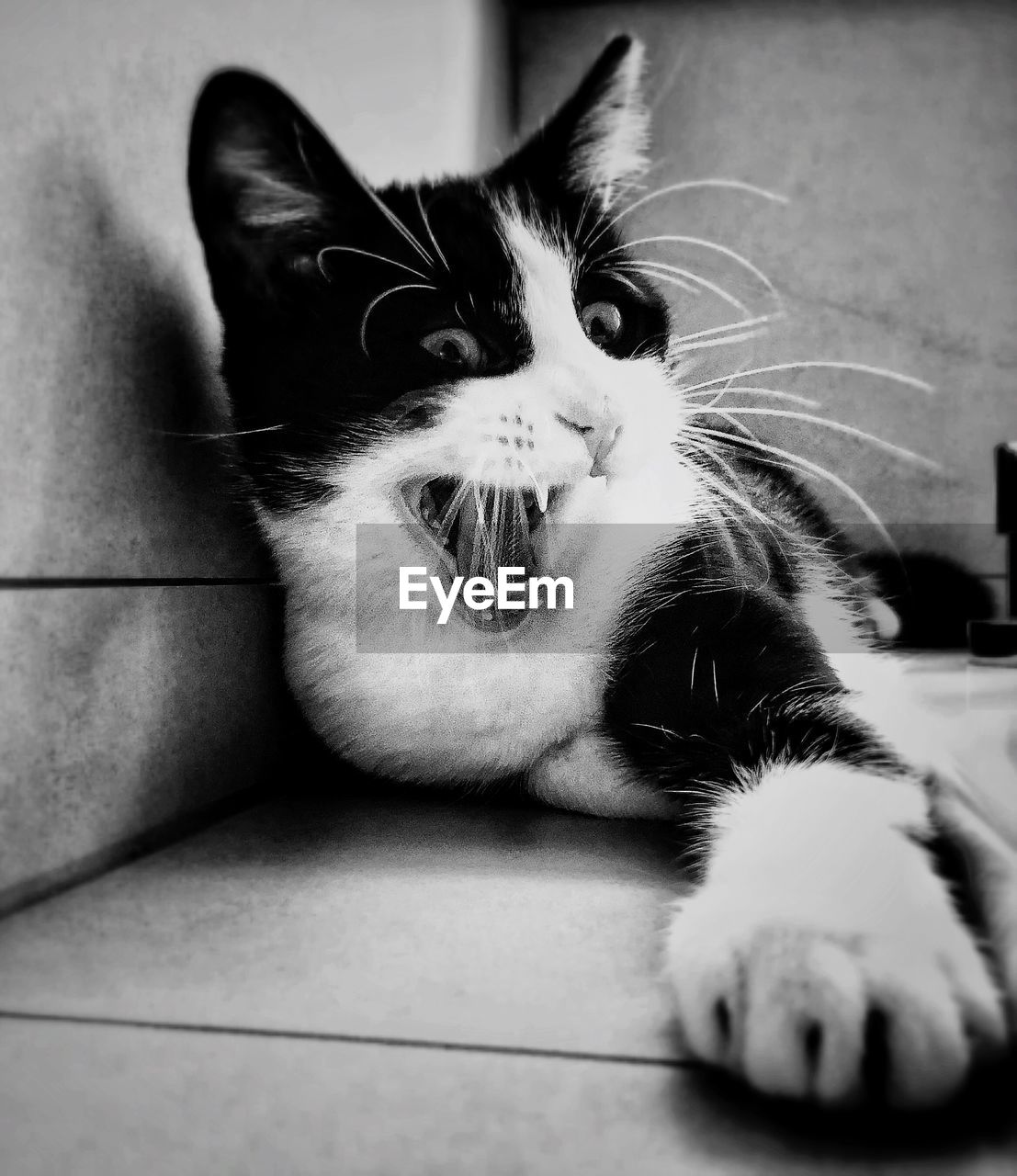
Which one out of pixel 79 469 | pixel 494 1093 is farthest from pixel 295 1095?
pixel 79 469

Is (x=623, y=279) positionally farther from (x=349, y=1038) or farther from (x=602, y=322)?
(x=349, y=1038)

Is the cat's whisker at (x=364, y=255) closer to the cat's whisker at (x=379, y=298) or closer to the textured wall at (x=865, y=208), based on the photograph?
the cat's whisker at (x=379, y=298)

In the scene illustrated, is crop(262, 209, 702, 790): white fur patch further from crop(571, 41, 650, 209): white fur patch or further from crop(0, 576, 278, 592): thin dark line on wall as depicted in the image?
crop(571, 41, 650, 209): white fur patch

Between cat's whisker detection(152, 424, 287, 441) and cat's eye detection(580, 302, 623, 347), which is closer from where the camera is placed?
cat's whisker detection(152, 424, 287, 441)

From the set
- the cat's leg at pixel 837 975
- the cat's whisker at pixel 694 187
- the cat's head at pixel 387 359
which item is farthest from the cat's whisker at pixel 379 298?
the cat's leg at pixel 837 975

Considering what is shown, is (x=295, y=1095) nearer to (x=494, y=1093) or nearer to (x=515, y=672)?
(x=494, y=1093)

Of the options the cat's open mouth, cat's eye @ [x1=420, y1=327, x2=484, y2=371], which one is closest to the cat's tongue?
the cat's open mouth

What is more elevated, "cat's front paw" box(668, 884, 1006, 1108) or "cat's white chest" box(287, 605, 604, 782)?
"cat's white chest" box(287, 605, 604, 782)
